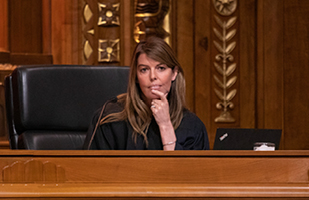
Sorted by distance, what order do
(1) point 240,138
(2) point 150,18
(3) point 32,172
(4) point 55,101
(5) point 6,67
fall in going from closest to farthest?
(3) point 32,172 < (1) point 240,138 < (4) point 55,101 < (5) point 6,67 < (2) point 150,18

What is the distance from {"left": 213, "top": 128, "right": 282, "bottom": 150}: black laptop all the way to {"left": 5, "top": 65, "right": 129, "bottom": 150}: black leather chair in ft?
2.27

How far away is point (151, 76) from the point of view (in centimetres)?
174

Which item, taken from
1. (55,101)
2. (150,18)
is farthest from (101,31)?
(55,101)

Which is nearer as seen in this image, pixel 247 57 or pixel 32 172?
pixel 32 172

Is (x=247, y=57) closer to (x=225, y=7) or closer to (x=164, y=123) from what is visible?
(x=225, y=7)

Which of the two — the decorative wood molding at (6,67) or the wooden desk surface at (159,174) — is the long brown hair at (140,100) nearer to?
the wooden desk surface at (159,174)

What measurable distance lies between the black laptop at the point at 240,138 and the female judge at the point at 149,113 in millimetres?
280

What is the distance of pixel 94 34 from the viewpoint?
3.16 m

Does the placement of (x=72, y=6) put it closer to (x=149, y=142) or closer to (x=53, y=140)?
(x=53, y=140)

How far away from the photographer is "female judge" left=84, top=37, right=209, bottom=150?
5.66 feet

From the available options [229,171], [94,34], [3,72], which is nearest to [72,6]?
[94,34]

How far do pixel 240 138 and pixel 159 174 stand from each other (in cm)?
60

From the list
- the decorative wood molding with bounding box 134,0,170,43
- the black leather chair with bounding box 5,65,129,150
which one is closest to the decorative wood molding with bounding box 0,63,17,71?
the decorative wood molding with bounding box 134,0,170,43

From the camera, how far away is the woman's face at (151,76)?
1741 mm
